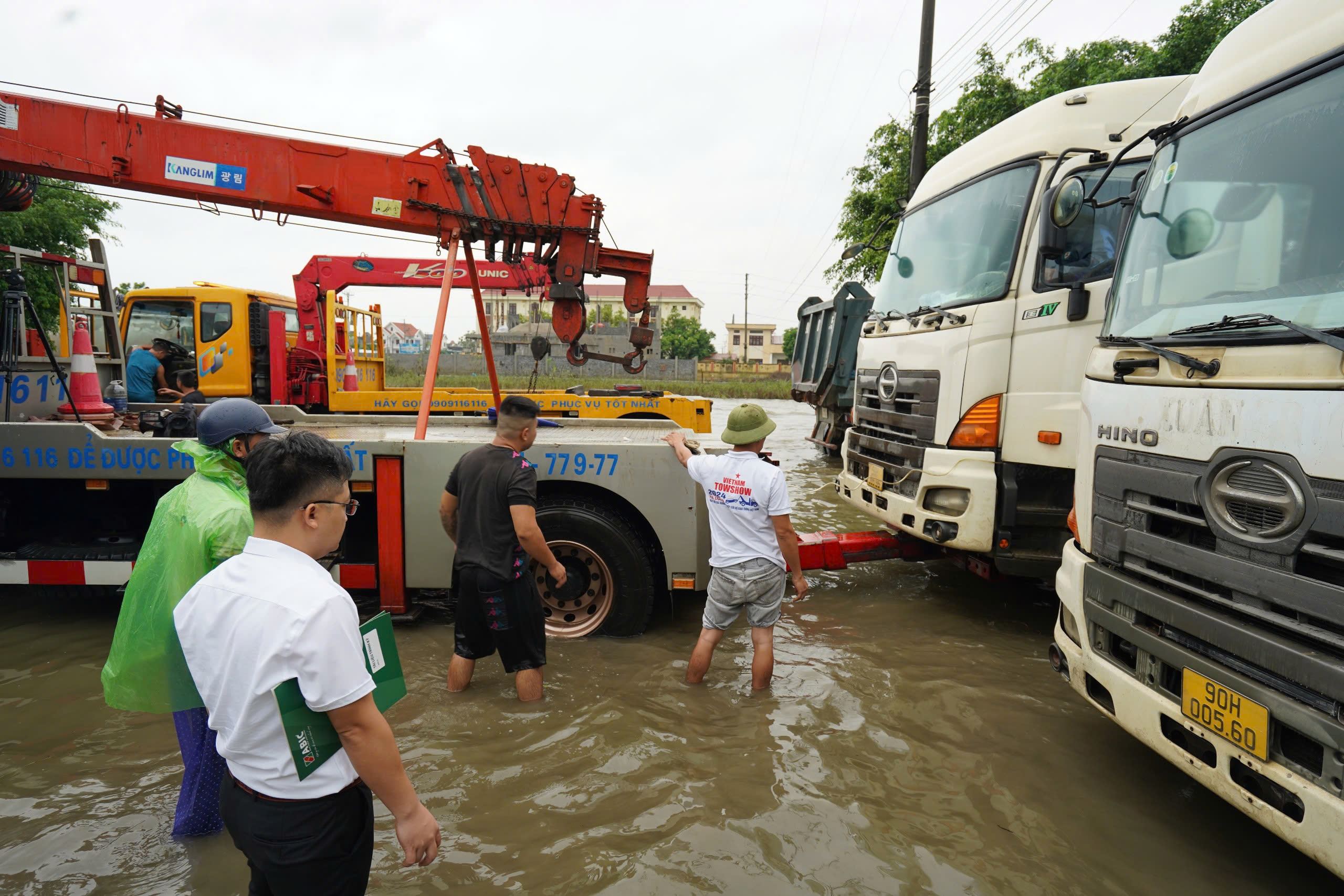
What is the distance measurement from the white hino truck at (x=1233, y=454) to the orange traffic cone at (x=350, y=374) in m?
9.41

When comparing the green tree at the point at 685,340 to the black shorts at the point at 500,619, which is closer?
the black shorts at the point at 500,619

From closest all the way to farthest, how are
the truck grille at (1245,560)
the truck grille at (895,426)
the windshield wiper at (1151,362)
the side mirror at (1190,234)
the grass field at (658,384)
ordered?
1. the truck grille at (1245,560)
2. the windshield wiper at (1151,362)
3. the side mirror at (1190,234)
4. the truck grille at (895,426)
5. the grass field at (658,384)

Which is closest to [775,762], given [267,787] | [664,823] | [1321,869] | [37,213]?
[664,823]

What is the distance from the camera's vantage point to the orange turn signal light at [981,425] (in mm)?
4676

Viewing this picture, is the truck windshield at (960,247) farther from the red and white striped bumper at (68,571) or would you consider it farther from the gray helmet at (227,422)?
the red and white striped bumper at (68,571)

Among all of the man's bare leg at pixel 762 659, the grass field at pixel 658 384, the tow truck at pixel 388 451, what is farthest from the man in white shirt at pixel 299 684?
the grass field at pixel 658 384

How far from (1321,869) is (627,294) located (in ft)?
19.1

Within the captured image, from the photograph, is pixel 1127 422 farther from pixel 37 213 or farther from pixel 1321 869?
pixel 37 213

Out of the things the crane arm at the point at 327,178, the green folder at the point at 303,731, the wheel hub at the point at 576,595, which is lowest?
the wheel hub at the point at 576,595

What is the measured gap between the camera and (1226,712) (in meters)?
2.27

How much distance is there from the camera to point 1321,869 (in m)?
2.66

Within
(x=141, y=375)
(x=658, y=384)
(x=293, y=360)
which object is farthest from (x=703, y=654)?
(x=658, y=384)

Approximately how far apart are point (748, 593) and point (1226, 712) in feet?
6.91

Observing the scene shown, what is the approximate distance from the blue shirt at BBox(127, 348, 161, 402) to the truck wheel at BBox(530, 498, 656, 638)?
17.4 feet
